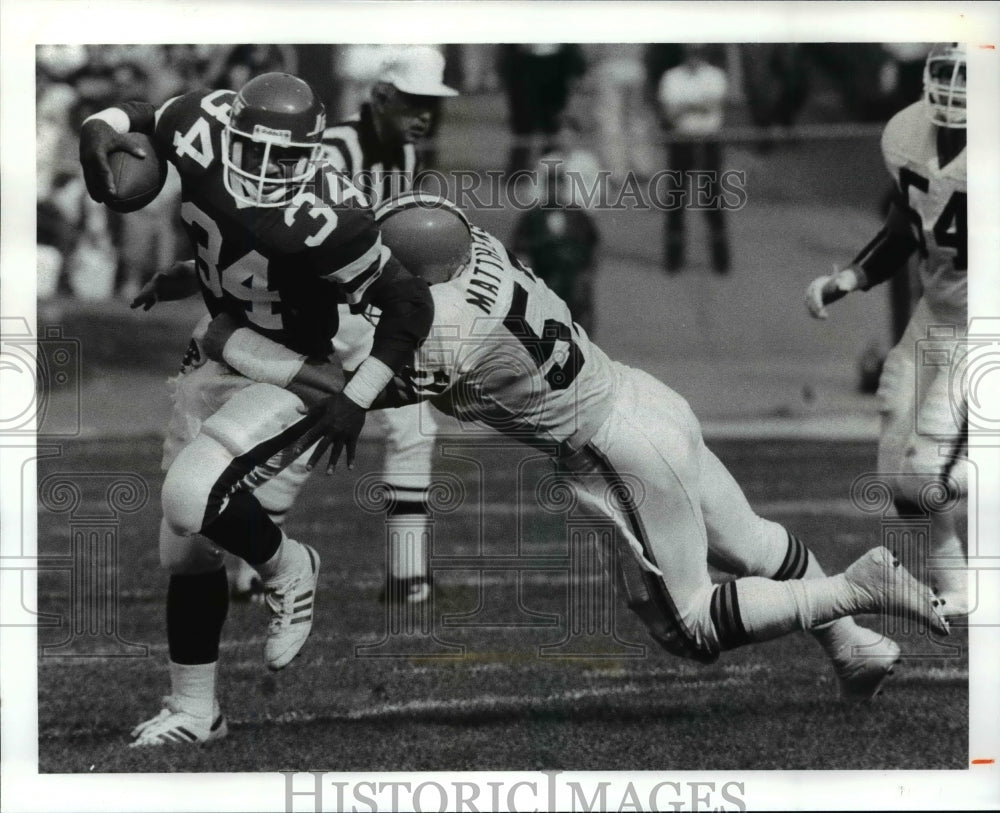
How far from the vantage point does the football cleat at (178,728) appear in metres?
3.75

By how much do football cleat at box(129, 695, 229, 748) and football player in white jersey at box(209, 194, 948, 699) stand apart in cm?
84

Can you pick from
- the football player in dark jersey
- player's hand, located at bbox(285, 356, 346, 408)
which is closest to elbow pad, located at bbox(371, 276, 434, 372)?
the football player in dark jersey

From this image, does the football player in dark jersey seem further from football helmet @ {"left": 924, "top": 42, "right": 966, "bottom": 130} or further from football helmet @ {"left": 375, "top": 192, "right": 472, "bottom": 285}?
football helmet @ {"left": 924, "top": 42, "right": 966, "bottom": 130}

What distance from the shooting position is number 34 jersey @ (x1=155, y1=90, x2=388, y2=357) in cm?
363

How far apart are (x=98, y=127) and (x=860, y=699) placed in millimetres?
2200

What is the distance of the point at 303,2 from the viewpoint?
371 centimetres

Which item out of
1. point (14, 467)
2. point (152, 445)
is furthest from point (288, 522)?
point (14, 467)

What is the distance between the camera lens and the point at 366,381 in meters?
3.67

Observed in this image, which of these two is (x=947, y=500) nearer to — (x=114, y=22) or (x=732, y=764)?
(x=732, y=764)

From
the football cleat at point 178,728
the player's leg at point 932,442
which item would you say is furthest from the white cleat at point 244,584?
the player's leg at point 932,442

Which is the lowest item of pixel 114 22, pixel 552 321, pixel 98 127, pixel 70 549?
pixel 70 549

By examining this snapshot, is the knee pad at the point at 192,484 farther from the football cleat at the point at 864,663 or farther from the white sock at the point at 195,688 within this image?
the football cleat at the point at 864,663

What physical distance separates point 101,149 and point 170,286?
34cm

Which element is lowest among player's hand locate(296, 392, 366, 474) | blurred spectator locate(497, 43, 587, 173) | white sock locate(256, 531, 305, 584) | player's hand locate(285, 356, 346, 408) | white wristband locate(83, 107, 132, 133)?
white sock locate(256, 531, 305, 584)
